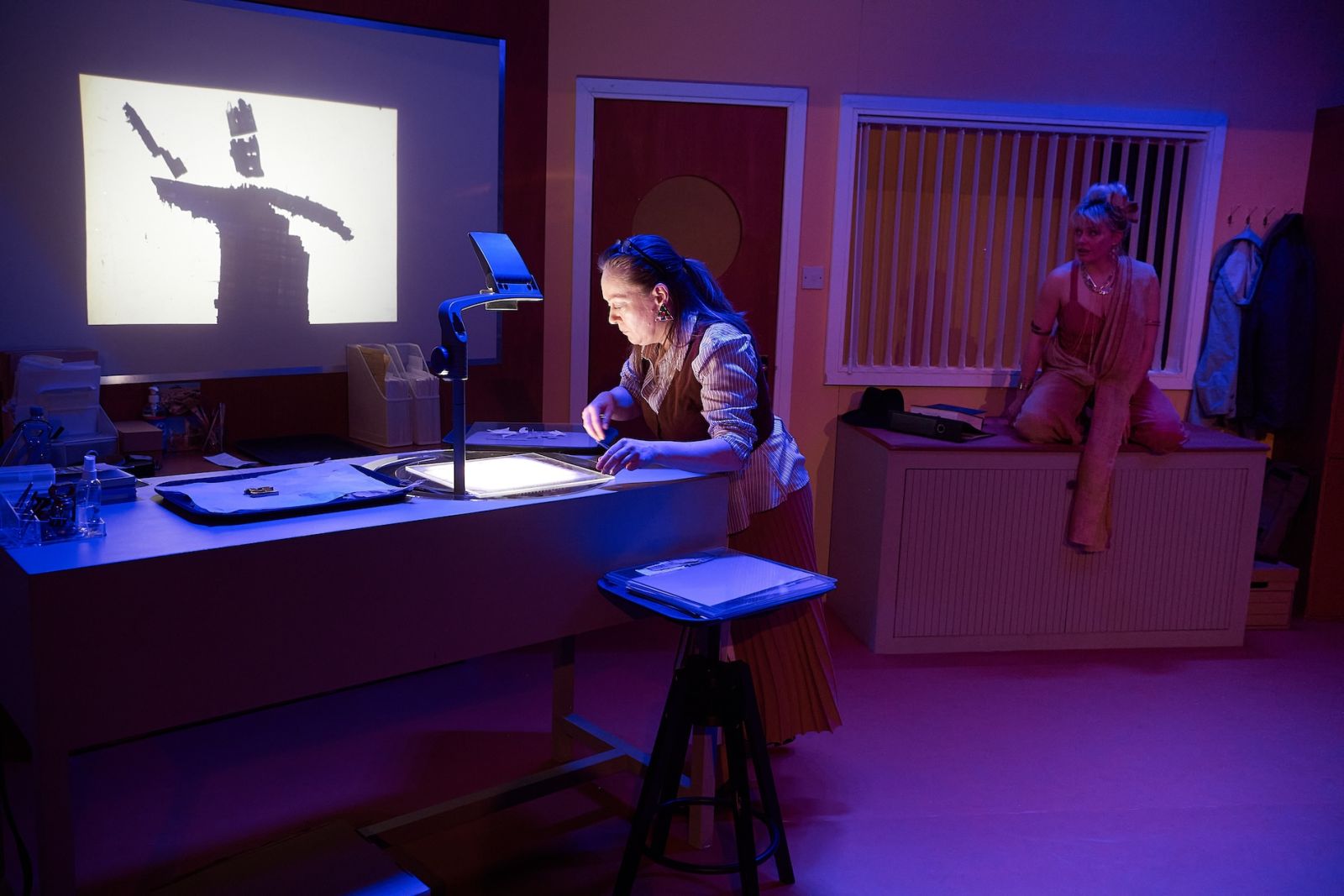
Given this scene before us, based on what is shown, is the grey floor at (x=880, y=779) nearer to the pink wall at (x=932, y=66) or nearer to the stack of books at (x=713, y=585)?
the stack of books at (x=713, y=585)

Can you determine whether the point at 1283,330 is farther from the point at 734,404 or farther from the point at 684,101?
the point at 734,404

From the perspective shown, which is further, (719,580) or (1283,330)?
(1283,330)

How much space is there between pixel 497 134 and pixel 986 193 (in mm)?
2364

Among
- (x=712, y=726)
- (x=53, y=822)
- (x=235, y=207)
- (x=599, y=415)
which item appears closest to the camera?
(x=53, y=822)

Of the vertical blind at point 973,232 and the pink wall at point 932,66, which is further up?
the pink wall at point 932,66

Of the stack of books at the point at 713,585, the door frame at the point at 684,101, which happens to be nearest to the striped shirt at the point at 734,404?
the stack of books at the point at 713,585

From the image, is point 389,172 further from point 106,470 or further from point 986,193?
point 986,193

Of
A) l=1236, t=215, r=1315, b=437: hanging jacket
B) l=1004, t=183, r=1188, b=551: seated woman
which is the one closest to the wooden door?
l=1004, t=183, r=1188, b=551: seated woman

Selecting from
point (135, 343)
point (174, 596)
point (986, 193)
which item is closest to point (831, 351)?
point (986, 193)

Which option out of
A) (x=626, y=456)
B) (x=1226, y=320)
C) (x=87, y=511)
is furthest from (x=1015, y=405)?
(x=87, y=511)

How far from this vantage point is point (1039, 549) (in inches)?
148

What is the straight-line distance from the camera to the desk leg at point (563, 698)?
2832 mm

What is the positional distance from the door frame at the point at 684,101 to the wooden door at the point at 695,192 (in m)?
0.02

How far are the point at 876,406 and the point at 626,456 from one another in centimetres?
213
